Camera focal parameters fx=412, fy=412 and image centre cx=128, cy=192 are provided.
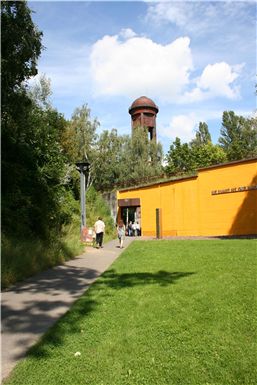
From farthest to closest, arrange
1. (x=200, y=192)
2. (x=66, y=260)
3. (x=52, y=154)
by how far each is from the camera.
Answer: (x=200, y=192), (x=52, y=154), (x=66, y=260)

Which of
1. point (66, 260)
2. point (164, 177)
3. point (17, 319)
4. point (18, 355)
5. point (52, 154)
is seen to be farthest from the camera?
point (164, 177)

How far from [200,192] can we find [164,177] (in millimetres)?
6983

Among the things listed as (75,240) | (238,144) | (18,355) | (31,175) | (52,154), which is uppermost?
(238,144)

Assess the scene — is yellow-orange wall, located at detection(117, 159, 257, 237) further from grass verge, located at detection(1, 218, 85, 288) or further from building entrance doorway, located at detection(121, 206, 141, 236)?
grass verge, located at detection(1, 218, 85, 288)

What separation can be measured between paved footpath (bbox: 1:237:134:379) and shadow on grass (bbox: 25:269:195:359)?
0.48ft

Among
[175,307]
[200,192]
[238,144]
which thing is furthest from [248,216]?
[238,144]

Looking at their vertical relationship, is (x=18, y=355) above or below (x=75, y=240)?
below

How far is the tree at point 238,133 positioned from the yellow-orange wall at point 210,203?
23.5 m

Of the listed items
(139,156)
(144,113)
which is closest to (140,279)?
(139,156)

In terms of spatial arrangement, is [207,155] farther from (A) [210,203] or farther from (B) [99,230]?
(B) [99,230]

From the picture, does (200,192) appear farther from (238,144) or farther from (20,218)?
(238,144)

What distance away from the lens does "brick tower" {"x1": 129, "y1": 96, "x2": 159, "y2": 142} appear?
55625mm

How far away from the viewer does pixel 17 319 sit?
19.5 ft

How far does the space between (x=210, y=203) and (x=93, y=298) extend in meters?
20.3
